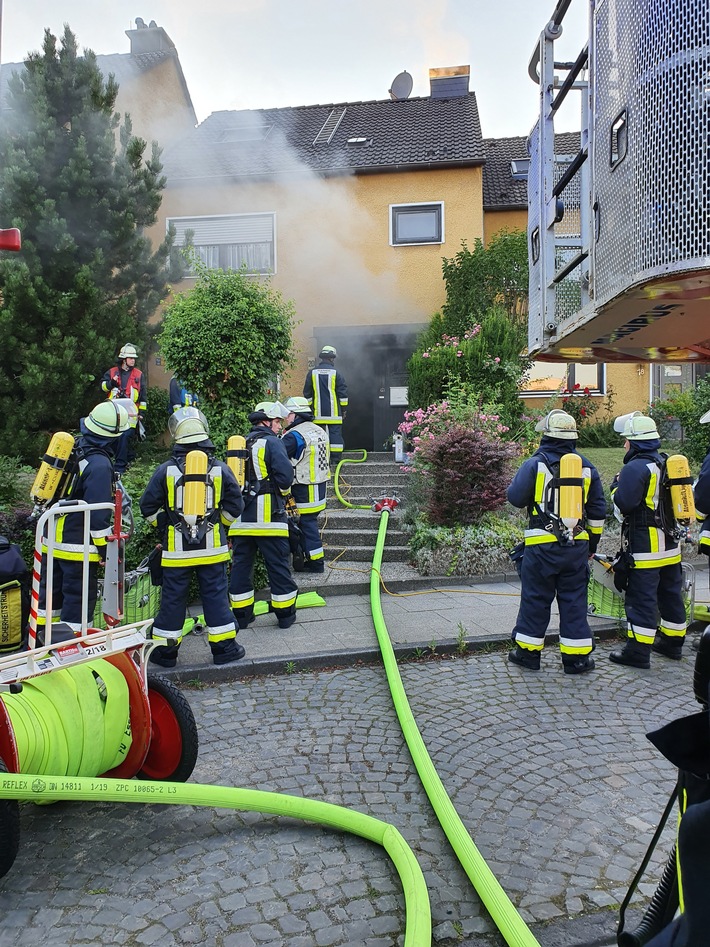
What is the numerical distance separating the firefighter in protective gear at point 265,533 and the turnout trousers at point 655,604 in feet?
9.33

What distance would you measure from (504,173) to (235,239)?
681 centimetres

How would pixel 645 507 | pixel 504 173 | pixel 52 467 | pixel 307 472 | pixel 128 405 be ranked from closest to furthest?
pixel 52 467
pixel 645 507
pixel 128 405
pixel 307 472
pixel 504 173

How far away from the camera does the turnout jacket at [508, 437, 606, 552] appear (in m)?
5.30

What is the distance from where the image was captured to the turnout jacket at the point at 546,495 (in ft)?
17.4

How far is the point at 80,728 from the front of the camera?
10.3ft

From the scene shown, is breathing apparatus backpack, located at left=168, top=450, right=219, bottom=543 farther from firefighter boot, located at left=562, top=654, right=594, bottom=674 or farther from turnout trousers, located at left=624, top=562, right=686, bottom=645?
turnout trousers, located at left=624, top=562, right=686, bottom=645

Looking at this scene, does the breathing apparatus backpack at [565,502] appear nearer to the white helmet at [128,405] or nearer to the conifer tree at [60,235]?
the white helmet at [128,405]

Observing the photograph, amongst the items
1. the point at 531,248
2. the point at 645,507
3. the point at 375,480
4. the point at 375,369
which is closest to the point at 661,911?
the point at 531,248

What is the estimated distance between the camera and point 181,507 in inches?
203

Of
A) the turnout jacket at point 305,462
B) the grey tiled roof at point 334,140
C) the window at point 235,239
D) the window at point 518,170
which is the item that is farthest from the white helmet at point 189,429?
the window at point 518,170

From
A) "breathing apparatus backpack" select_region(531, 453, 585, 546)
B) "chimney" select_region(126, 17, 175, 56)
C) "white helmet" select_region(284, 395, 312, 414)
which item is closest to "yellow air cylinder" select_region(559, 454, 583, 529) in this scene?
"breathing apparatus backpack" select_region(531, 453, 585, 546)

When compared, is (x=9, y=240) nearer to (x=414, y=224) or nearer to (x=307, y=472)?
(x=307, y=472)

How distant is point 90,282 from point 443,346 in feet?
18.7

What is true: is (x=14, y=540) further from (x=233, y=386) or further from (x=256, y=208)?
(x=256, y=208)
